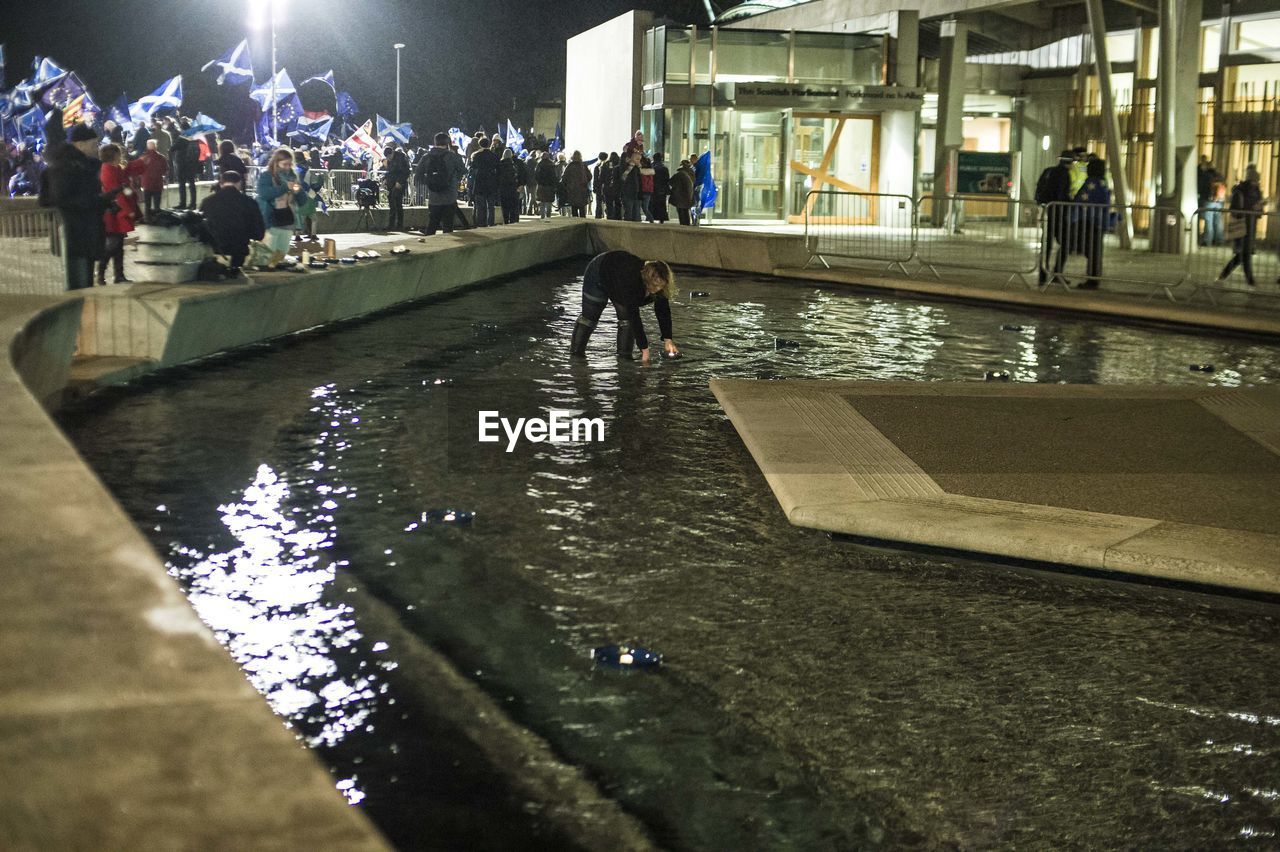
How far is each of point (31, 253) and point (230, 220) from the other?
286 cm

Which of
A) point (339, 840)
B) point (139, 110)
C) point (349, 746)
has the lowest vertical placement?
point (349, 746)

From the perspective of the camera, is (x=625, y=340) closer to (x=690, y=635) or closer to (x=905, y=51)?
(x=690, y=635)

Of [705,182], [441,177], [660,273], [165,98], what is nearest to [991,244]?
[705,182]

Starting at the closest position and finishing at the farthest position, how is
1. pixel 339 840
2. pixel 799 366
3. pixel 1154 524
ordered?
pixel 339 840 < pixel 1154 524 < pixel 799 366

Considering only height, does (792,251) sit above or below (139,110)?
below

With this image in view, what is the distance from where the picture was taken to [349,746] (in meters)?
4.70

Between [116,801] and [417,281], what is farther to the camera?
[417,281]

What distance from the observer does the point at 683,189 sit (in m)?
30.1

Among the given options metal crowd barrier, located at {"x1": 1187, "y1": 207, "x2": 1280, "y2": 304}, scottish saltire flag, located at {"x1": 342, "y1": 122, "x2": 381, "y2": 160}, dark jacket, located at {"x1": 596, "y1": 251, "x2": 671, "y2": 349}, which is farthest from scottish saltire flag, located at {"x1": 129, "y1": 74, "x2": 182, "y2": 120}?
dark jacket, located at {"x1": 596, "y1": 251, "x2": 671, "y2": 349}

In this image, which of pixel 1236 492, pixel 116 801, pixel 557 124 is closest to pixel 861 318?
pixel 1236 492

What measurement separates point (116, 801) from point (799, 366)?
11.9 m

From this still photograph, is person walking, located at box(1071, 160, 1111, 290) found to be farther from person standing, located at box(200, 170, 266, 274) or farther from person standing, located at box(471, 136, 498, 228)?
person standing, located at box(471, 136, 498, 228)

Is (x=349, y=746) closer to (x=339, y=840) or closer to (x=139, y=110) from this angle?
(x=339, y=840)

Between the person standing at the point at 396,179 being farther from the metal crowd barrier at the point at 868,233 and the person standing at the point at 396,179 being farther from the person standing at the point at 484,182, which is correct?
the metal crowd barrier at the point at 868,233
